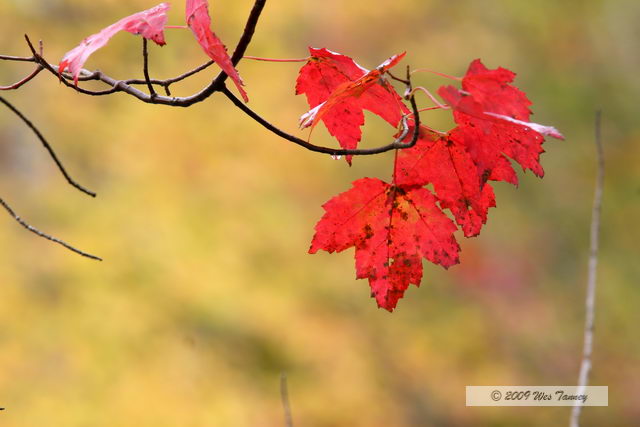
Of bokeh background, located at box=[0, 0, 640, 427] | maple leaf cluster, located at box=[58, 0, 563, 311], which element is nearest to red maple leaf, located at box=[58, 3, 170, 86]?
maple leaf cluster, located at box=[58, 0, 563, 311]

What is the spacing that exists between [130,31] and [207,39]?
2.6 inches

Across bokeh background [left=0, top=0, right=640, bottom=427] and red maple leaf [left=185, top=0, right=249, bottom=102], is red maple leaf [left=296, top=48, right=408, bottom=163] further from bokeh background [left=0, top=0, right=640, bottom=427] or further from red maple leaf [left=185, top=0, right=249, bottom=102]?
bokeh background [left=0, top=0, right=640, bottom=427]

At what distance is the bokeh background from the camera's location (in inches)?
93.7

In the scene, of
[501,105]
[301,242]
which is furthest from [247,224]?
[501,105]

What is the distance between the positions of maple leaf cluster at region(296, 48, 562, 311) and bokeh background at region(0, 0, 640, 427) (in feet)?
5.66

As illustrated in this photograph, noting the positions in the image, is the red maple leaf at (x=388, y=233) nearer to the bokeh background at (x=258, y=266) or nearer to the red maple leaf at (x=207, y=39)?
the red maple leaf at (x=207, y=39)

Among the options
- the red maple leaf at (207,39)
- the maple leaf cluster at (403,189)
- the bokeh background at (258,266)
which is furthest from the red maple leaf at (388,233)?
the bokeh background at (258,266)

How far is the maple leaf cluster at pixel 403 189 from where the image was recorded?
701mm

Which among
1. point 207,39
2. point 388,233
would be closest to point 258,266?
point 388,233

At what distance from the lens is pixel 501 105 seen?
622mm

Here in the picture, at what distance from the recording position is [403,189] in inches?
31.2

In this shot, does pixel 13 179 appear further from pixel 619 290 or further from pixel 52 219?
pixel 619 290

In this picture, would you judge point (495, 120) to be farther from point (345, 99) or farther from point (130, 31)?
point (130, 31)

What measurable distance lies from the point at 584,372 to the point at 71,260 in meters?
2.02
